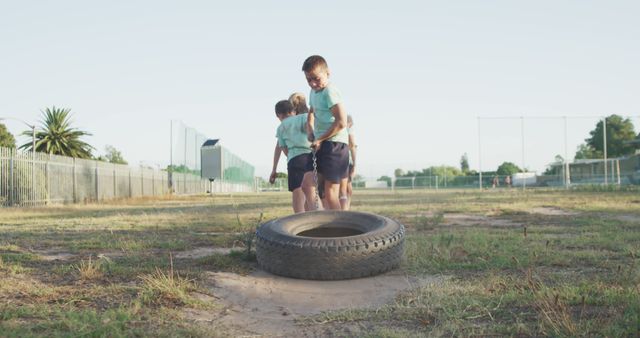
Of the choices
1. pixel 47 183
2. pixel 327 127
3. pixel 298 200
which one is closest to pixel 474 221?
pixel 298 200

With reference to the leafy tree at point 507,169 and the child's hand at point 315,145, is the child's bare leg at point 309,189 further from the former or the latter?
the leafy tree at point 507,169

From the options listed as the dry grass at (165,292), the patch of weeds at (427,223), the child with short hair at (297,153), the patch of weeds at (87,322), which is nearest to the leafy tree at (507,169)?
the patch of weeds at (427,223)

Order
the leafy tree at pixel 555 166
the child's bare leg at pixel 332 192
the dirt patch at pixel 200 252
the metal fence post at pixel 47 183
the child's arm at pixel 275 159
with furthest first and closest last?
the leafy tree at pixel 555 166, the metal fence post at pixel 47 183, the child's arm at pixel 275 159, the child's bare leg at pixel 332 192, the dirt patch at pixel 200 252

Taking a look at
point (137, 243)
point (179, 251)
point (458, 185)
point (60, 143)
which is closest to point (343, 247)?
point (179, 251)

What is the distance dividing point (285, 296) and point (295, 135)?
278 cm

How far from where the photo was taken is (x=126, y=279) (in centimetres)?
343

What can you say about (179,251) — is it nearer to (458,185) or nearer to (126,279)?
(126,279)

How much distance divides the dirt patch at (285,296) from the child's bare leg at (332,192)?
1469mm

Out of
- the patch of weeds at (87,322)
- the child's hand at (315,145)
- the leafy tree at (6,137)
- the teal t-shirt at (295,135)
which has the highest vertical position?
the leafy tree at (6,137)

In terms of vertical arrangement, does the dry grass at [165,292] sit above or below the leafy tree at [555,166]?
below

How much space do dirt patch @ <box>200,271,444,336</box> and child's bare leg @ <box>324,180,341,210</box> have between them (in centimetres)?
147

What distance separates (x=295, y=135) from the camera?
586cm

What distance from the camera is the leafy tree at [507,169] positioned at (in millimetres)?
30584

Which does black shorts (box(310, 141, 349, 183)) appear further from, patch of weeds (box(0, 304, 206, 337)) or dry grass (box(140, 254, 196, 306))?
patch of weeds (box(0, 304, 206, 337))
